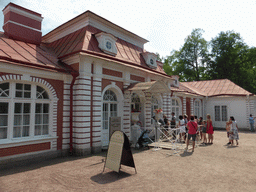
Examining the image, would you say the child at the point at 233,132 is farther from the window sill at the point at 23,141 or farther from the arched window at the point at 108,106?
the window sill at the point at 23,141

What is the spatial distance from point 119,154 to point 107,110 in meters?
4.33

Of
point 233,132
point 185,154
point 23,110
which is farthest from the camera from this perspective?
point 233,132

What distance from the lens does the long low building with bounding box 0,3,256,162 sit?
6.83 metres

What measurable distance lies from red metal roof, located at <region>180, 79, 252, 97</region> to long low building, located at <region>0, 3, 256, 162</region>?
11.1 m

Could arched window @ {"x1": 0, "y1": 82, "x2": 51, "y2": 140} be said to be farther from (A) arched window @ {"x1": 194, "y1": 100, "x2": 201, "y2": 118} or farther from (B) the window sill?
(A) arched window @ {"x1": 194, "y1": 100, "x2": 201, "y2": 118}

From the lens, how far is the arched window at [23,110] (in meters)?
6.60

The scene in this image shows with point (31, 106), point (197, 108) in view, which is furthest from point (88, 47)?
point (197, 108)

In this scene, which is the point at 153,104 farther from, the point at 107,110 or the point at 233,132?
the point at 233,132

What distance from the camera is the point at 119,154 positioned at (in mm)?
5504

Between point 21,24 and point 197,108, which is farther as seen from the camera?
point 197,108

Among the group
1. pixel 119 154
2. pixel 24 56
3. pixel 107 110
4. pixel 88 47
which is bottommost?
pixel 119 154

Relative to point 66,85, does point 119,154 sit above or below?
below

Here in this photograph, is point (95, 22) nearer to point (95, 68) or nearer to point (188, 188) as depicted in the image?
point (95, 68)

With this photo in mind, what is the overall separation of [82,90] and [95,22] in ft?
14.8
